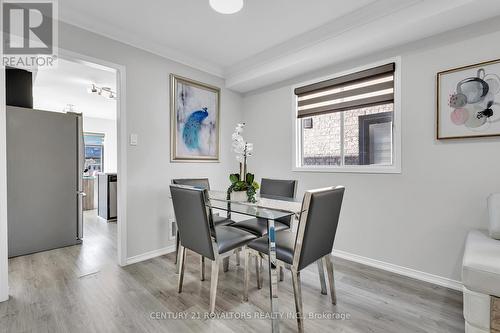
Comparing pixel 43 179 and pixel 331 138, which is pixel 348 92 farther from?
pixel 43 179

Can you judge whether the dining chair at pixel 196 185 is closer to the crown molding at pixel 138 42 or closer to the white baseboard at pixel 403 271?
the white baseboard at pixel 403 271

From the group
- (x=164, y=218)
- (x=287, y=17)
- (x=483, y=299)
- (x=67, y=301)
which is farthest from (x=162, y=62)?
(x=483, y=299)

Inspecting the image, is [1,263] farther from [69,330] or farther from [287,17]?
[287,17]

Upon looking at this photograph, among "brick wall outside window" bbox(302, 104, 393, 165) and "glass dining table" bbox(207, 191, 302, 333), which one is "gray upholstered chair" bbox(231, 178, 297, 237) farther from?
"brick wall outside window" bbox(302, 104, 393, 165)

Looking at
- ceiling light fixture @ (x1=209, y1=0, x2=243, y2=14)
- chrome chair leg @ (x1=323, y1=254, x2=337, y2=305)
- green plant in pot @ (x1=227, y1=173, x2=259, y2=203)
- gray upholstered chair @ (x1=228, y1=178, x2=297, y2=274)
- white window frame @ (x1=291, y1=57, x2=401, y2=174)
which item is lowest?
chrome chair leg @ (x1=323, y1=254, x2=337, y2=305)

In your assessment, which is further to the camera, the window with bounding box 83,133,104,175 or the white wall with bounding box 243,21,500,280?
the window with bounding box 83,133,104,175

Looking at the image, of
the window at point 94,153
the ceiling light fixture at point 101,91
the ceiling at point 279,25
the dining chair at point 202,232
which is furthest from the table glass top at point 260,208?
the window at point 94,153

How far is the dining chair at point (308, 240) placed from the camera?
1445 mm

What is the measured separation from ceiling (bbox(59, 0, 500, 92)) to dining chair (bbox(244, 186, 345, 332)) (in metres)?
1.62

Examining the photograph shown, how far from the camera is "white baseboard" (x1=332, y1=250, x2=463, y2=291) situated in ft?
6.77

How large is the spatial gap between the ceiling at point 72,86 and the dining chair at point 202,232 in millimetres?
1815

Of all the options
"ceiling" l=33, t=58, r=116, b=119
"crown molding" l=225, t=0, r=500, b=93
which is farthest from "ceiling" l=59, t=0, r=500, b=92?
"ceiling" l=33, t=58, r=116, b=119

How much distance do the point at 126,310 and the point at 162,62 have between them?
2.64 meters

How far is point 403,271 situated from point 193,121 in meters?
3.00
